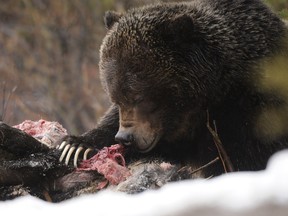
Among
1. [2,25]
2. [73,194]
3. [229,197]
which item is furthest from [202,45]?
[2,25]

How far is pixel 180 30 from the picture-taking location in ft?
11.5

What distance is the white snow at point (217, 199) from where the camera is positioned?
51 cm

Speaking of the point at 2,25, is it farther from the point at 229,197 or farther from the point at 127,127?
the point at 229,197

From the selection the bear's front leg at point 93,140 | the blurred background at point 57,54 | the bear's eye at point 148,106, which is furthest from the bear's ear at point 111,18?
the blurred background at point 57,54

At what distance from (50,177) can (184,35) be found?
137 cm

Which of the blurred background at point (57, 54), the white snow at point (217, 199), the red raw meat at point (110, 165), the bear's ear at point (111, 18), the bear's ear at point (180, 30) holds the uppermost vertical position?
the blurred background at point (57, 54)

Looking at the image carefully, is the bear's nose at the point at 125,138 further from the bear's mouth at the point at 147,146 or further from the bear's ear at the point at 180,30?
the bear's ear at the point at 180,30

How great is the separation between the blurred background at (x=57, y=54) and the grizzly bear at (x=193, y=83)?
28.2 ft

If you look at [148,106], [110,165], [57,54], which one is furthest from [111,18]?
[57,54]

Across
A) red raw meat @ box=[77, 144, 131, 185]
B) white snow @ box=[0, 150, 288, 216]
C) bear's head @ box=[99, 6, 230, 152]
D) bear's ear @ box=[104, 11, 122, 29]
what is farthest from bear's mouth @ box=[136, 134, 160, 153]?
white snow @ box=[0, 150, 288, 216]

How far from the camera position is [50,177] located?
262 centimetres

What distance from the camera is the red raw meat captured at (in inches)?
108

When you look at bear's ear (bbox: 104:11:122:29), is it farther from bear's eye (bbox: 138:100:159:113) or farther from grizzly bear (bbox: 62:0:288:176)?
bear's eye (bbox: 138:100:159:113)

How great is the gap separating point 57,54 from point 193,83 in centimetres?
1023
